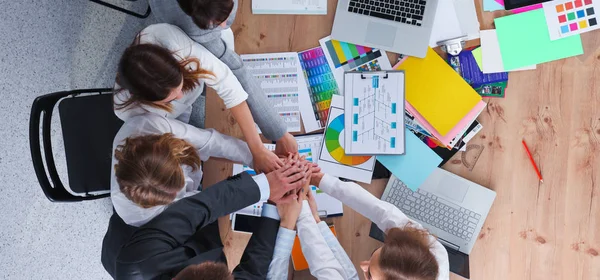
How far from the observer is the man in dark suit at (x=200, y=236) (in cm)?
124

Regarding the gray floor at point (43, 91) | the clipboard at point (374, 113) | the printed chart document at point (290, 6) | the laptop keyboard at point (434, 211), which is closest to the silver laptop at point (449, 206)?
the laptop keyboard at point (434, 211)

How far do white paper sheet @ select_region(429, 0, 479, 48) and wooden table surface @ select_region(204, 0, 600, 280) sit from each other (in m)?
0.04

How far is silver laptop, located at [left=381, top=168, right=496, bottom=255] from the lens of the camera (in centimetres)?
150

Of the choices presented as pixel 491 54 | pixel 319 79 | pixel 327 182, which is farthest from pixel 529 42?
pixel 327 182

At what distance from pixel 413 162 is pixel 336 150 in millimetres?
250

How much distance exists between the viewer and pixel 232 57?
58.4 inches

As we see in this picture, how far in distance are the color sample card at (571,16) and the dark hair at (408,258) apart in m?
0.80

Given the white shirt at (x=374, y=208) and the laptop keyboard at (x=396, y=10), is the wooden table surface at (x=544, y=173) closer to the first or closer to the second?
the white shirt at (x=374, y=208)

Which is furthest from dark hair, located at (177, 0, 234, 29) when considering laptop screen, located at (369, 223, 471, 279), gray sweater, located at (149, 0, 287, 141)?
laptop screen, located at (369, 223, 471, 279)

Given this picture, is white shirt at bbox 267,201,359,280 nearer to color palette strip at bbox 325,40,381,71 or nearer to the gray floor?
color palette strip at bbox 325,40,381,71

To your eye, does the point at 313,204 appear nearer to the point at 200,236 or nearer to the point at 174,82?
the point at 200,236

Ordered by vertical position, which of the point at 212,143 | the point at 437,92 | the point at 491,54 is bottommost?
the point at 212,143

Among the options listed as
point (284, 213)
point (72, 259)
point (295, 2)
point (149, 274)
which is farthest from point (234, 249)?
point (72, 259)

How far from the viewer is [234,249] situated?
1561 millimetres
